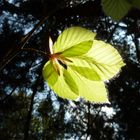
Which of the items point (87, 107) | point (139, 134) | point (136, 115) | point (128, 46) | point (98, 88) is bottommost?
point (98, 88)

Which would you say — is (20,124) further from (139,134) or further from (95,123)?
(139,134)

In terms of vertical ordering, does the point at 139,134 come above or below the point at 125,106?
below

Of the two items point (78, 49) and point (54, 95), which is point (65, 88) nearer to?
point (78, 49)

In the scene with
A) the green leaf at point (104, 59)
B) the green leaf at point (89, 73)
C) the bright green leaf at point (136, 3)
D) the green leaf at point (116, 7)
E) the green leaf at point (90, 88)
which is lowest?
the green leaf at point (90, 88)

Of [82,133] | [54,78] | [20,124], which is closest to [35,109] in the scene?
[20,124]

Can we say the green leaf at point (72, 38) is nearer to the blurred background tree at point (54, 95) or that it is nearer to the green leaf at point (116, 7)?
the green leaf at point (116, 7)

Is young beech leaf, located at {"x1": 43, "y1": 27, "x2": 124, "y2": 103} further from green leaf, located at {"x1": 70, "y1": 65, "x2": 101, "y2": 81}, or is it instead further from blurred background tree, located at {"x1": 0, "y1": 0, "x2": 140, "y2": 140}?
blurred background tree, located at {"x1": 0, "y1": 0, "x2": 140, "y2": 140}

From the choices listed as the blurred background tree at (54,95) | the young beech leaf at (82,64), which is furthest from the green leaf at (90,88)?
the blurred background tree at (54,95)

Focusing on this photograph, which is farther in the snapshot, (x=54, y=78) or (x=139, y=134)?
(x=139, y=134)

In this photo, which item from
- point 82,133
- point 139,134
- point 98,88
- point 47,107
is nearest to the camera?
point 98,88
